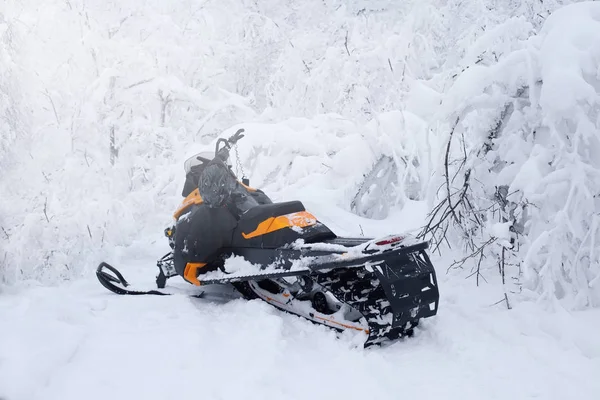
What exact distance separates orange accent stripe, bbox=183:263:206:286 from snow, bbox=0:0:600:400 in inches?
7.1

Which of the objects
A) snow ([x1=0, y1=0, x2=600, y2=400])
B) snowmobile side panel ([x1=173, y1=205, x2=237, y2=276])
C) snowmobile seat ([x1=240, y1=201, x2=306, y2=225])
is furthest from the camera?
snowmobile side panel ([x1=173, y1=205, x2=237, y2=276])

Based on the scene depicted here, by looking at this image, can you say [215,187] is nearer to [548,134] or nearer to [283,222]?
[283,222]

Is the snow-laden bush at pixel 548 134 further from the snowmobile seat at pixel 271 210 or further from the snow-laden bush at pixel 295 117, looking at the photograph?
the snowmobile seat at pixel 271 210

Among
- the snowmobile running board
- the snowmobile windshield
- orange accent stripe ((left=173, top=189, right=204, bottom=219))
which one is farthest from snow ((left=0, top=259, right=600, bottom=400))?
orange accent stripe ((left=173, top=189, right=204, bottom=219))

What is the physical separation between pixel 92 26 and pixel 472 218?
9297 millimetres

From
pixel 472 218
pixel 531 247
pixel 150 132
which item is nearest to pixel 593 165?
pixel 531 247

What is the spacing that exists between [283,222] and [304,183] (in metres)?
3.97

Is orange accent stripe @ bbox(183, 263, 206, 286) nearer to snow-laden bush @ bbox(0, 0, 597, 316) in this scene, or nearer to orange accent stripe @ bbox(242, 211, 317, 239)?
orange accent stripe @ bbox(242, 211, 317, 239)

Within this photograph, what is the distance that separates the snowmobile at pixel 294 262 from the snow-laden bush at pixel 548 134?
2.62 feet

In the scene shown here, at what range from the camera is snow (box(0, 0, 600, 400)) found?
111 inches

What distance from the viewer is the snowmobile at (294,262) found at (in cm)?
327

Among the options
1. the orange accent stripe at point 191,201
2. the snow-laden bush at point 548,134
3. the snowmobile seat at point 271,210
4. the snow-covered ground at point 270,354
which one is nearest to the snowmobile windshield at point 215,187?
the orange accent stripe at point 191,201

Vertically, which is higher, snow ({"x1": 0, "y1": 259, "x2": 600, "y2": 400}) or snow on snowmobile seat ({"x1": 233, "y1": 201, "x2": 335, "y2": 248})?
snow on snowmobile seat ({"x1": 233, "y1": 201, "x2": 335, "y2": 248})

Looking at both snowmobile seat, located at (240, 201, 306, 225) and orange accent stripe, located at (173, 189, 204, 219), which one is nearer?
snowmobile seat, located at (240, 201, 306, 225)
